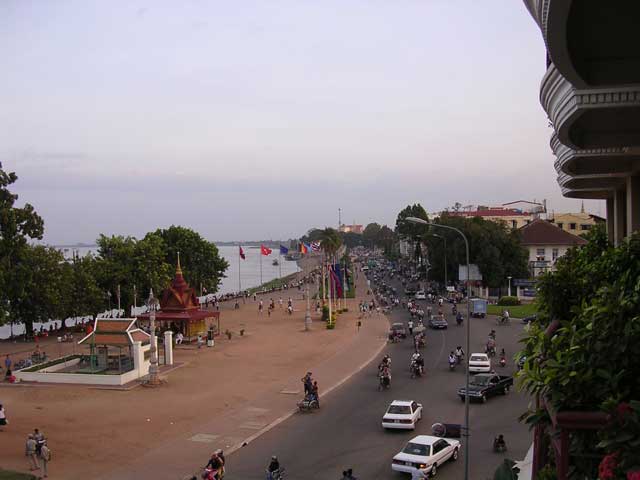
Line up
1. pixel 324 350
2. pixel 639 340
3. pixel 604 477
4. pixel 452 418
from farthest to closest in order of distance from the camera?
pixel 324 350
pixel 452 418
pixel 639 340
pixel 604 477

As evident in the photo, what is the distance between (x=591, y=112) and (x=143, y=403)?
22.0m

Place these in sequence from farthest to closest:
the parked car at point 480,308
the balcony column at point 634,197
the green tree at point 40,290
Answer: the parked car at point 480,308, the green tree at point 40,290, the balcony column at point 634,197

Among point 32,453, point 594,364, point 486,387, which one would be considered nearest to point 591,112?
point 594,364

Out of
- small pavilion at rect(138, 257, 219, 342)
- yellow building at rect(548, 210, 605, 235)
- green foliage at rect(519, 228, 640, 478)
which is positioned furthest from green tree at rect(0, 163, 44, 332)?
yellow building at rect(548, 210, 605, 235)

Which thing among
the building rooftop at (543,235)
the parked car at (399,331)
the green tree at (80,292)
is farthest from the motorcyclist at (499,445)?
the building rooftop at (543,235)

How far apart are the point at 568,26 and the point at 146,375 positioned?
1118 inches

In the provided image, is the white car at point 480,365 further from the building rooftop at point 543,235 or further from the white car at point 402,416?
the building rooftop at point 543,235

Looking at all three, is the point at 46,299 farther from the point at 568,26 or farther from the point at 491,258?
the point at 568,26

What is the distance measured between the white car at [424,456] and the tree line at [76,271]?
2222 centimetres

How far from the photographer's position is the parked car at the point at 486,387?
80.7ft

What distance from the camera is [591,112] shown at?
873cm

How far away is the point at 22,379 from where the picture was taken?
31.0 m

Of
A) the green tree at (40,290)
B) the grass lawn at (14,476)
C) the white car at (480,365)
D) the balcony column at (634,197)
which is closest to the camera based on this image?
the balcony column at (634,197)

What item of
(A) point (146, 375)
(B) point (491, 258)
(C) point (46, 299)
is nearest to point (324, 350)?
(A) point (146, 375)
